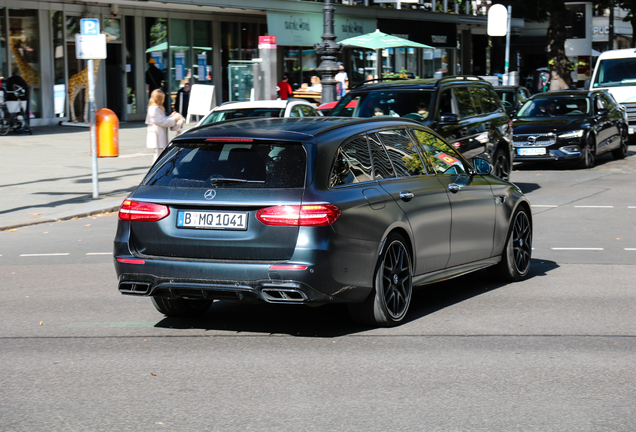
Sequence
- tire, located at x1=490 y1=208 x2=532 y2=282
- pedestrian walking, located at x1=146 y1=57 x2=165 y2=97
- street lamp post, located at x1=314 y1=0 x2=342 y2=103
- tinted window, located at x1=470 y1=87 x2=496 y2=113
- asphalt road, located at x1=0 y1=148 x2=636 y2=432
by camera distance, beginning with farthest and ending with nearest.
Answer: pedestrian walking, located at x1=146 y1=57 x2=165 y2=97 < street lamp post, located at x1=314 y1=0 x2=342 y2=103 < tinted window, located at x1=470 y1=87 x2=496 y2=113 < tire, located at x1=490 y1=208 x2=532 y2=282 < asphalt road, located at x1=0 y1=148 x2=636 y2=432

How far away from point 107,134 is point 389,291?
40.8 feet

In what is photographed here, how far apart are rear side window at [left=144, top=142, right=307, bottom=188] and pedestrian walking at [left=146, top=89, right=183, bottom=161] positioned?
10.8m

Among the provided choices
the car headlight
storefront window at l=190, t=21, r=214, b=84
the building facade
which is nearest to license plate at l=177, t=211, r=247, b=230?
the car headlight

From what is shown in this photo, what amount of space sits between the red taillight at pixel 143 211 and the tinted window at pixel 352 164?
1.14 metres

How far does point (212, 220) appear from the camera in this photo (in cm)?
629

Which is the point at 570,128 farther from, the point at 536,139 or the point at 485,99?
the point at 485,99

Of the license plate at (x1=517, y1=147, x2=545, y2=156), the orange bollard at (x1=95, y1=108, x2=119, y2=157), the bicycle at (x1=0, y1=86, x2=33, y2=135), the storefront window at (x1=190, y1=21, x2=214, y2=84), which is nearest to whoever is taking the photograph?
the orange bollard at (x1=95, y1=108, x2=119, y2=157)

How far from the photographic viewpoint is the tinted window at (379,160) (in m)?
6.94

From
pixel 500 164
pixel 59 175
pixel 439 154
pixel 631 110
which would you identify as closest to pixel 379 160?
pixel 439 154

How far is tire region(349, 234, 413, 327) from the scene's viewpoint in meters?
6.70

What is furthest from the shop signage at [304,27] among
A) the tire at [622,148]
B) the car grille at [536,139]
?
the car grille at [536,139]

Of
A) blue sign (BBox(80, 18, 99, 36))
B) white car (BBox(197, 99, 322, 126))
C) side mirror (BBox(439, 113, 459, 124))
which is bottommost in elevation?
side mirror (BBox(439, 113, 459, 124))

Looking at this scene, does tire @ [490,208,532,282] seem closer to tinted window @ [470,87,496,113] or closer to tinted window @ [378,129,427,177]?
tinted window @ [378,129,427,177]

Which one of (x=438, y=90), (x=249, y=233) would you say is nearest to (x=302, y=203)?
(x=249, y=233)
